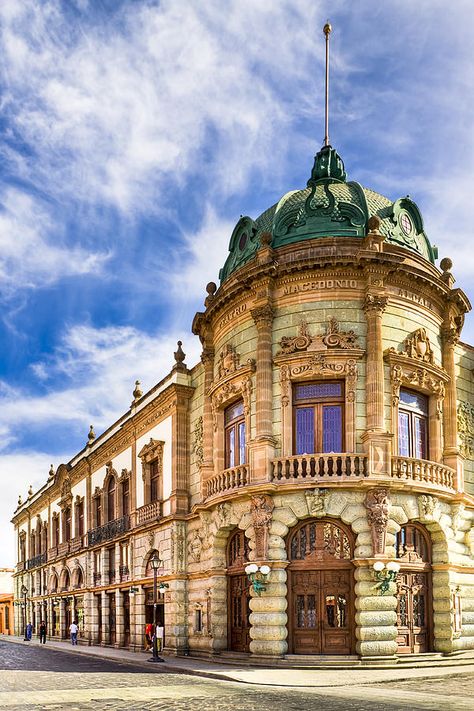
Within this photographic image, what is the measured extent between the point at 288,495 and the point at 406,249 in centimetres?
966

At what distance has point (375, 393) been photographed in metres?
27.3

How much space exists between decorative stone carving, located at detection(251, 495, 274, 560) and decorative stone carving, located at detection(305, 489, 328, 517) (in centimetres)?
143

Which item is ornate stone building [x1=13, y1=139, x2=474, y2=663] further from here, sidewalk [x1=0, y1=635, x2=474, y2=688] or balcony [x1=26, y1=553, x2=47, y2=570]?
balcony [x1=26, y1=553, x2=47, y2=570]

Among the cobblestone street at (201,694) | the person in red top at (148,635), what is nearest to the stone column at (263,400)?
the cobblestone street at (201,694)

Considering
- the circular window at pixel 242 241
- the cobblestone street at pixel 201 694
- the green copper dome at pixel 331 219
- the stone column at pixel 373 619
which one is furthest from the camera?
the circular window at pixel 242 241

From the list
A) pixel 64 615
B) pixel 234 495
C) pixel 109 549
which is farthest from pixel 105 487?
pixel 234 495

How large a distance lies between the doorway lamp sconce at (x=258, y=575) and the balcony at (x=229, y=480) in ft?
9.51

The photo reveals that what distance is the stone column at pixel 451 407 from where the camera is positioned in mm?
29375

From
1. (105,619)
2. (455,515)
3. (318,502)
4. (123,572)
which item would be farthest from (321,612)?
(105,619)

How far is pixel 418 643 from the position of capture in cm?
2720

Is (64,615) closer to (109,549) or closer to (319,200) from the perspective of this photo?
(109,549)

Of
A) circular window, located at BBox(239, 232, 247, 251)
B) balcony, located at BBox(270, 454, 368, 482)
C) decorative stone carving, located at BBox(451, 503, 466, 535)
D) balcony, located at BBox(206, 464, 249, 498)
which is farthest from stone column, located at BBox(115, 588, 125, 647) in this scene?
decorative stone carving, located at BBox(451, 503, 466, 535)

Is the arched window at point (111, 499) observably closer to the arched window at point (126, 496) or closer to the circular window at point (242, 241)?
the arched window at point (126, 496)

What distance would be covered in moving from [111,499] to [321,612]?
2267 centimetres
